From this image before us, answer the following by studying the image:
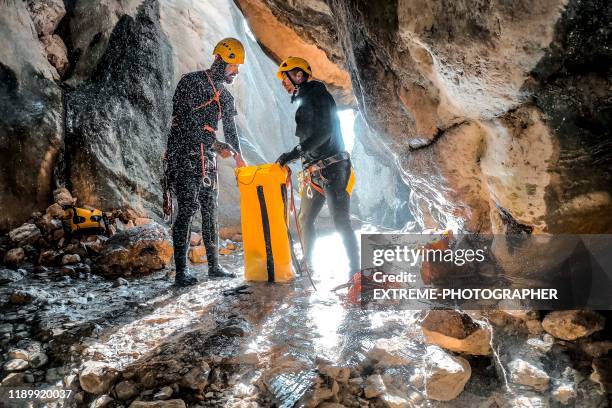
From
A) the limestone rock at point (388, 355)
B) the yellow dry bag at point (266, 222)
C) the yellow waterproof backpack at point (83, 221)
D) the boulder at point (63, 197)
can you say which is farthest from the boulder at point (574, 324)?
the boulder at point (63, 197)

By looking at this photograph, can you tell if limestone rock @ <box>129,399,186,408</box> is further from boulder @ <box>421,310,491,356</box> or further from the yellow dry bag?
the yellow dry bag

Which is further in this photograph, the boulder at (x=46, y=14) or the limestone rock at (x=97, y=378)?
the boulder at (x=46, y=14)

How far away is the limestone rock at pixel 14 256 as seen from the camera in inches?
143

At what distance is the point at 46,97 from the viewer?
16.0 feet

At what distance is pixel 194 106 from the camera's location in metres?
3.35

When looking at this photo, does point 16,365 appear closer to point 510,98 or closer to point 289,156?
point 289,156

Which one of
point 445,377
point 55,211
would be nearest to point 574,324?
point 445,377

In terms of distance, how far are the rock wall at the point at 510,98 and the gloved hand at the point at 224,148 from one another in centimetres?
172

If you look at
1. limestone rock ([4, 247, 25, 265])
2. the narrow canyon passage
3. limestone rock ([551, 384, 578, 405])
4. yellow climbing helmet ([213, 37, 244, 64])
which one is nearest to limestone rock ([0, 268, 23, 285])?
the narrow canyon passage

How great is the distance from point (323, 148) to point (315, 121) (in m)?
0.28

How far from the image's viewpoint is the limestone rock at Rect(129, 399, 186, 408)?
1.45 metres

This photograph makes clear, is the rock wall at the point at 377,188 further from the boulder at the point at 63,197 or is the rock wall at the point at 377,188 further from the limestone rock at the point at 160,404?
the limestone rock at the point at 160,404

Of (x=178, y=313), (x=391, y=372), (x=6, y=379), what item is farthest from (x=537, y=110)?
(x=6, y=379)

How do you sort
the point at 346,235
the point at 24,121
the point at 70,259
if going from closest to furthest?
the point at 346,235
the point at 70,259
the point at 24,121
